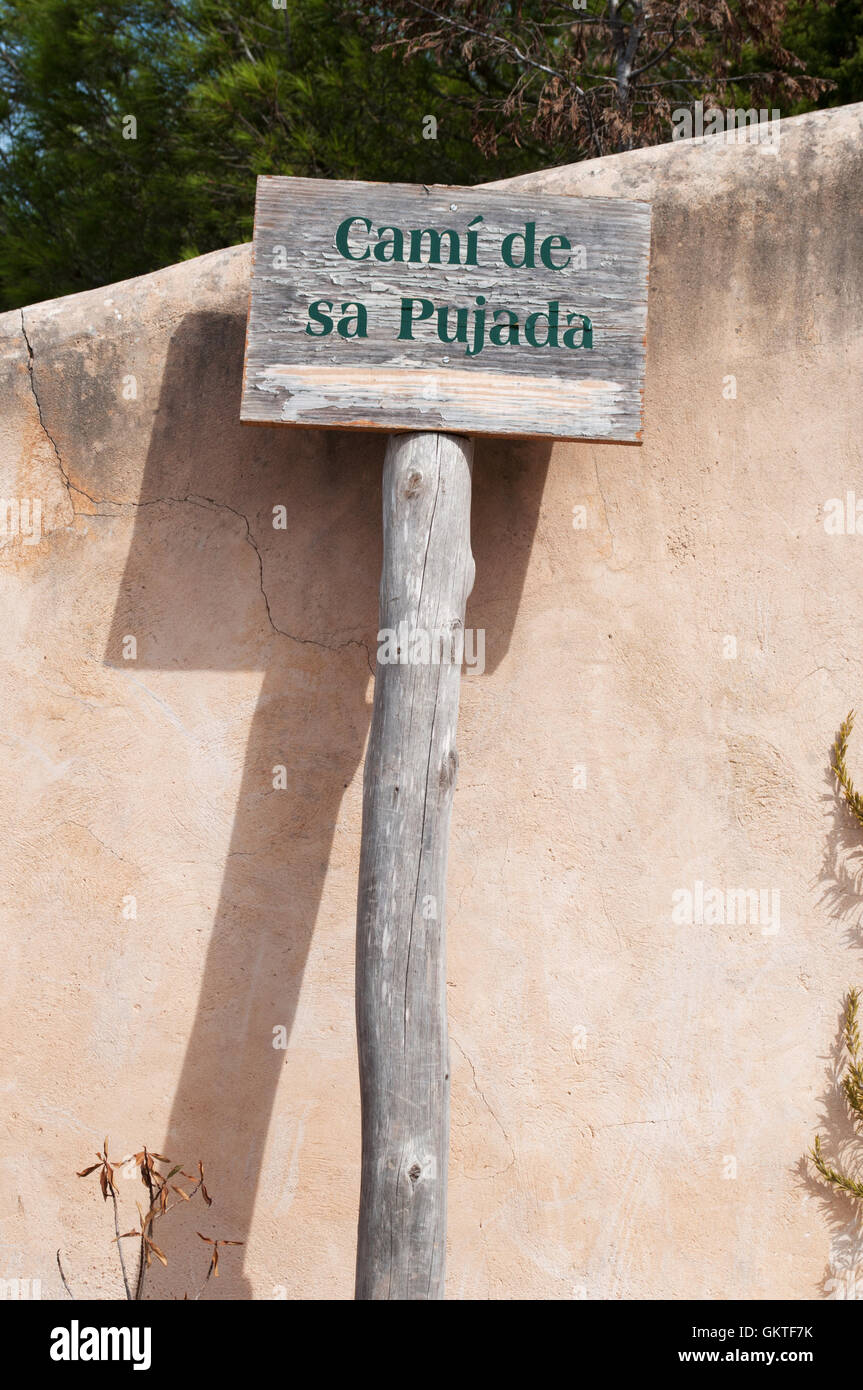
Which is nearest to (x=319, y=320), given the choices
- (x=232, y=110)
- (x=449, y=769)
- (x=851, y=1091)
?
(x=449, y=769)

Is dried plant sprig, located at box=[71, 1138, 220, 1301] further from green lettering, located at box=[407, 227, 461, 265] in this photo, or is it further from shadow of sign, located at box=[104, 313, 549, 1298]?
green lettering, located at box=[407, 227, 461, 265]

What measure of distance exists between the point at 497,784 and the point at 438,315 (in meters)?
1.34

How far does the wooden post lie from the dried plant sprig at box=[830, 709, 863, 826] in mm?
1174

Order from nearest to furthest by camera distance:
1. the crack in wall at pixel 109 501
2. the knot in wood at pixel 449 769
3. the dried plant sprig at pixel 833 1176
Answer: the knot in wood at pixel 449 769 → the dried plant sprig at pixel 833 1176 → the crack in wall at pixel 109 501

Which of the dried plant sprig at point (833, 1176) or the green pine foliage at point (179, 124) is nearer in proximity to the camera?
the dried plant sprig at point (833, 1176)

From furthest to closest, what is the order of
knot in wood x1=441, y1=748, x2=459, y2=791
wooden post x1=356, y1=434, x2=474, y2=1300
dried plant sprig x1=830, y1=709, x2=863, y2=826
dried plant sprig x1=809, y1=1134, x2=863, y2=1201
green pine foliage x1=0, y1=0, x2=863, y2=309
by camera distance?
green pine foliage x1=0, y1=0, x2=863, y2=309
dried plant sprig x1=830, y1=709, x2=863, y2=826
dried plant sprig x1=809, y1=1134, x2=863, y2=1201
knot in wood x1=441, y1=748, x2=459, y2=791
wooden post x1=356, y1=434, x2=474, y2=1300

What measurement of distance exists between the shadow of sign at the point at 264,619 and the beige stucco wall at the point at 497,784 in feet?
0.03

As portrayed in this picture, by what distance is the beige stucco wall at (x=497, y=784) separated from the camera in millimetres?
3436

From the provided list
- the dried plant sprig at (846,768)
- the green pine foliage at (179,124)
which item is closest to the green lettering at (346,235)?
the dried plant sprig at (846,768)

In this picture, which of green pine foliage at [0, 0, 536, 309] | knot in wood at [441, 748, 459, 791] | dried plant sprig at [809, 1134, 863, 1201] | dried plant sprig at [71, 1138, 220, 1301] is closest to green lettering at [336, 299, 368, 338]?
knot in wood at [441, 748, 459, 791]

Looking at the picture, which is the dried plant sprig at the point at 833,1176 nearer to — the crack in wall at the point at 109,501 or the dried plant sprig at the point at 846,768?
the dried plant sprig at the point at 846,768

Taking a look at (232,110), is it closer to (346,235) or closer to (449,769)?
(346,235)

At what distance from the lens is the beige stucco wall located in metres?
3.44
